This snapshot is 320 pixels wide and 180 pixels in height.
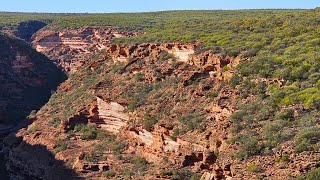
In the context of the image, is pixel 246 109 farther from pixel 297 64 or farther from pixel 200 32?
pixel 200 32

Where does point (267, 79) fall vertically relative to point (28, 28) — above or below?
below

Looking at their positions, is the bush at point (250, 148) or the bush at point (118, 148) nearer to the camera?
the bush at point (250, 148)

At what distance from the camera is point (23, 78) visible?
2795 inches

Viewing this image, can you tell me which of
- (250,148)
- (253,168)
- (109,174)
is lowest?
(109,174)

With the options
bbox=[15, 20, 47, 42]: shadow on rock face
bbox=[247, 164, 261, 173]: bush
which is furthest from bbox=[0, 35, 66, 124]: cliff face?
bbox=[247, 164, 261, 173]: bush

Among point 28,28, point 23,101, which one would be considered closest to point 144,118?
point 23,101

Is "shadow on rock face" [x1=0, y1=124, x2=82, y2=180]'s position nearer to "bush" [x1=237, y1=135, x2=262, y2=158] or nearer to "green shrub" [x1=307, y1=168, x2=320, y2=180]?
"bush" [x1=237, y1=135, x2=262, y2=158]

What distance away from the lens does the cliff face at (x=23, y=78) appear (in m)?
64.9

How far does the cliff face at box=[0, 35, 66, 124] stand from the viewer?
6488 centimetres

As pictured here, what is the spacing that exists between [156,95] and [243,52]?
658 cm

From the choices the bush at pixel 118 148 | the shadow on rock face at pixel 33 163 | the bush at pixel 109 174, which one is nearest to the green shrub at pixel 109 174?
the bush at pixel 109 174

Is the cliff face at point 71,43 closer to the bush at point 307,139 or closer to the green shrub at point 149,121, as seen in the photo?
the green shrub at point 149,121

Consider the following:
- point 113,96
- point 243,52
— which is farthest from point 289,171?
point 113,96

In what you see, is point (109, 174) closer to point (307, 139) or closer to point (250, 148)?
point (250, 148)
